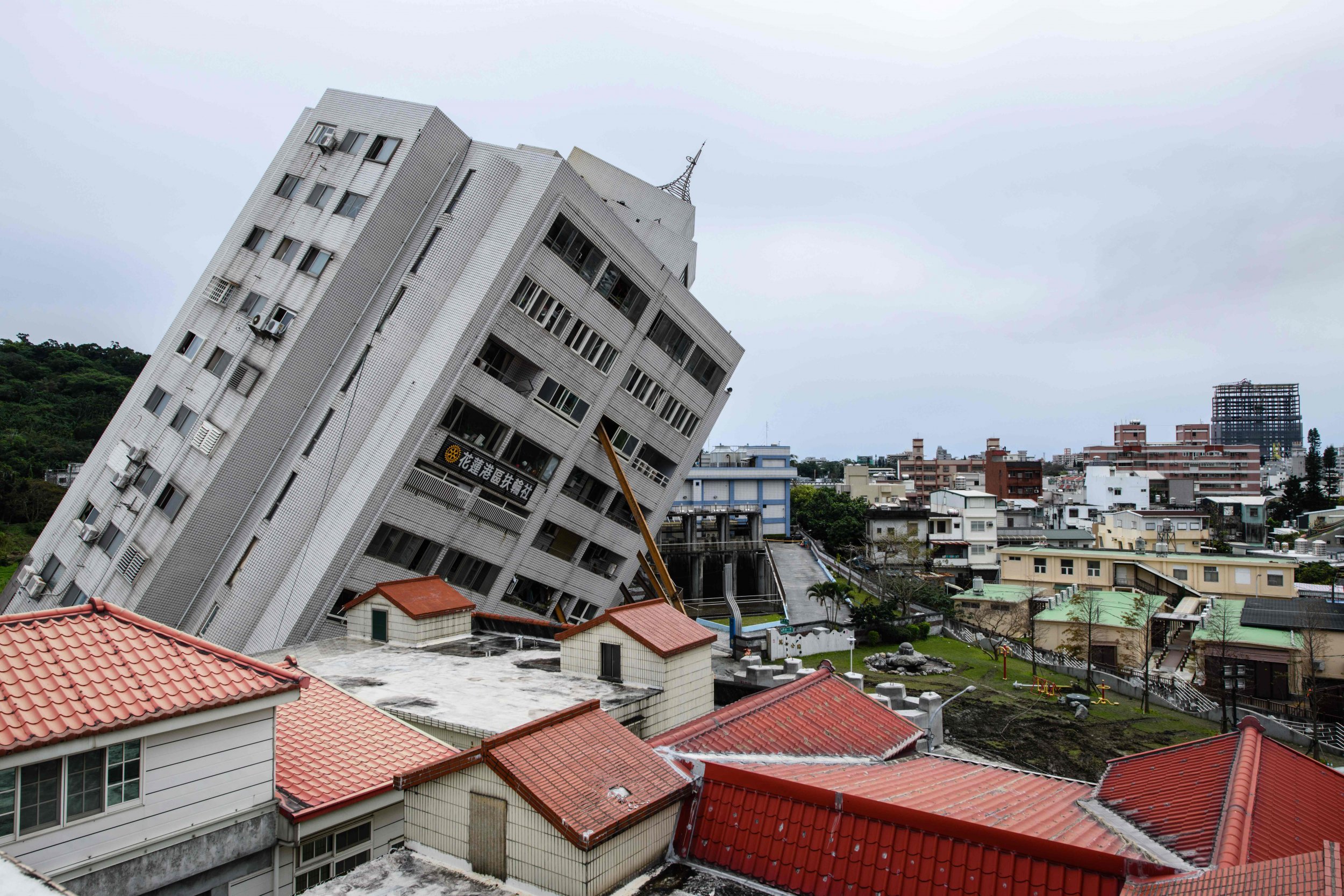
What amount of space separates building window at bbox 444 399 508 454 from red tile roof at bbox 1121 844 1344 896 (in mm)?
26917

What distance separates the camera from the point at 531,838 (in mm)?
11938

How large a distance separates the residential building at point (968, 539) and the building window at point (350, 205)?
73.2m

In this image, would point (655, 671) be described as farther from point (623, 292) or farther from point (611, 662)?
point (623, 292)

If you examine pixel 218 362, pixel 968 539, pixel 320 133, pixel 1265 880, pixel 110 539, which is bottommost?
pixel 110 539

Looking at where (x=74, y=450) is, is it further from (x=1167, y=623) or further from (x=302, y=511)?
(x=1167, y=623)

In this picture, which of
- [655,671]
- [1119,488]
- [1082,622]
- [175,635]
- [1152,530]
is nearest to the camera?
[175,635]

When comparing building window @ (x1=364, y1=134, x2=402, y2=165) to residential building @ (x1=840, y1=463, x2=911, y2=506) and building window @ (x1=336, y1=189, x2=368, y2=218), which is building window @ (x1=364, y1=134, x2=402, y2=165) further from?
residential building @ (x1=840, y1=463, x2=911, y2=506)

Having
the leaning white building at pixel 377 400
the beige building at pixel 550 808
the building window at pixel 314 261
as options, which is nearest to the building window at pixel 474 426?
the leaning white building at pixel 377 400

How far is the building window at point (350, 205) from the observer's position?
1336 inches

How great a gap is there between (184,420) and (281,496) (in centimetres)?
707

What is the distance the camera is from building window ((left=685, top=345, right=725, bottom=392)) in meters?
42.5

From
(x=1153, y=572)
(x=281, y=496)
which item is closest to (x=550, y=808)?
(x=281, y=496)

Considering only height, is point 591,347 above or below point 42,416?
above

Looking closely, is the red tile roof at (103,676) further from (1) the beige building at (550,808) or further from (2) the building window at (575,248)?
(2) the building window at (575,248)
